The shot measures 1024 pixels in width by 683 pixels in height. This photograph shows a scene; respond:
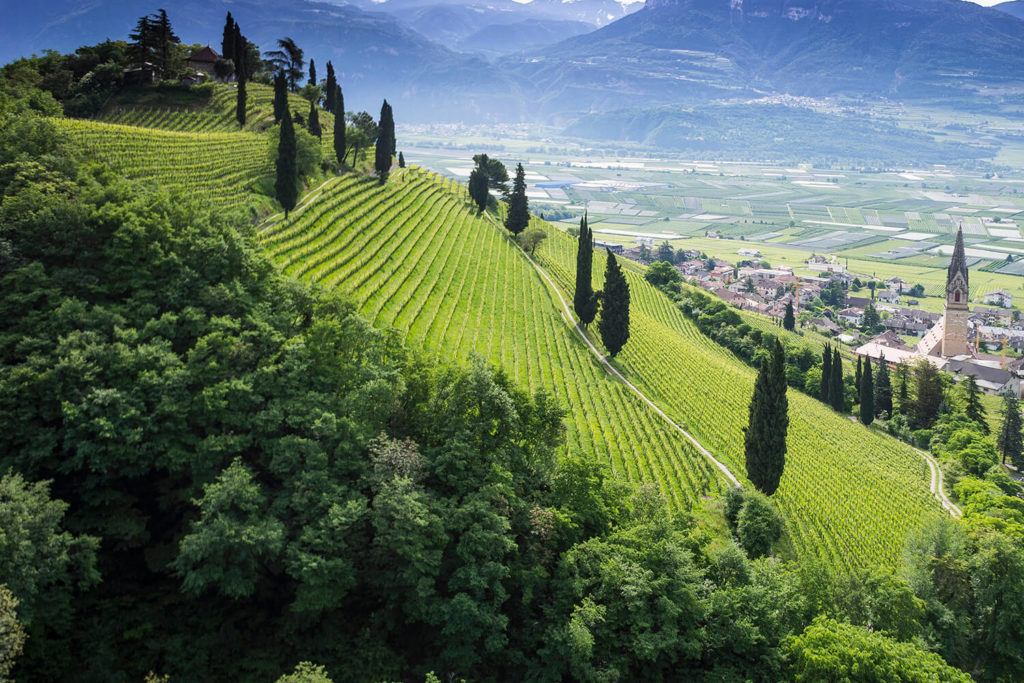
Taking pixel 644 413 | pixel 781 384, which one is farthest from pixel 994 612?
pixel 644 413

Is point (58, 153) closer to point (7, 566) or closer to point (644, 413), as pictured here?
point (7, 566)

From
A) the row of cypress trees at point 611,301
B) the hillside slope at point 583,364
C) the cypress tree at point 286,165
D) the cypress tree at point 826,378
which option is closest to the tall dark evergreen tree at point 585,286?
the row of cypress trees at point 611,301

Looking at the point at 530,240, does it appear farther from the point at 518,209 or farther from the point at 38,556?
the point at 38,556

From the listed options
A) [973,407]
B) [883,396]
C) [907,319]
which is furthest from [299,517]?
[907,319]

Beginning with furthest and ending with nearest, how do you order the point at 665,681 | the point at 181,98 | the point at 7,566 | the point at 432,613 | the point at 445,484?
the point at 181,98
the point at 445,484
the point at 665,681
the point at 432,613
the point at 7,566

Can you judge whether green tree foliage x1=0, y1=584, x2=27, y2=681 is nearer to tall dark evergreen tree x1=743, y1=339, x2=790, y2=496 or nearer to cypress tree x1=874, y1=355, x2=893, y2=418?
tall dark evergreen tree x1=743, y1=339, x2=790, y2=496
